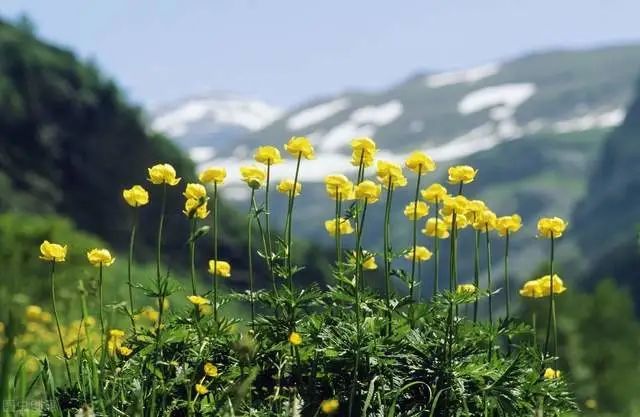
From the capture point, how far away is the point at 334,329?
3852 mm

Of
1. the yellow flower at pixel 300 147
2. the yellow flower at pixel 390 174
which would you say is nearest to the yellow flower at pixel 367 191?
the yellow flower at pixel 390 174

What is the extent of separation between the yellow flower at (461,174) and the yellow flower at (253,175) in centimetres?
93

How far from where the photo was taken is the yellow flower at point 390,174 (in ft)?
14.1

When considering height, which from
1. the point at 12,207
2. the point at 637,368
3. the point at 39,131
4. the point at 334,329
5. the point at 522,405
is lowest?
the point at 522,405

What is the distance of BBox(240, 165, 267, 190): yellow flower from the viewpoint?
4.16 m

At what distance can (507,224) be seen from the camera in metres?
4.74

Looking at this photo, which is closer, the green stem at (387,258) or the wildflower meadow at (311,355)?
the wildflower meadow at (311,355)

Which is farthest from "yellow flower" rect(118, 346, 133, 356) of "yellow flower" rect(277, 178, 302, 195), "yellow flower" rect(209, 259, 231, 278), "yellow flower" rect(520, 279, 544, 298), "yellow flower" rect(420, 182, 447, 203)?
"yellow flower" rect(520, 279, 544, 298)

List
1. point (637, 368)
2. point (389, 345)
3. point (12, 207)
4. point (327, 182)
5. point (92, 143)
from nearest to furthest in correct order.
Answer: point (389, 345) → point (327, 182) → point (637, 368) → point (12, 207) → point (92, 143)

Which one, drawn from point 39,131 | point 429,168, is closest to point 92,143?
point 39,131

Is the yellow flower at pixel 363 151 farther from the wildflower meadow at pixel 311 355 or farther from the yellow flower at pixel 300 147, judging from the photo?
the yellow flower at pixel 300 147

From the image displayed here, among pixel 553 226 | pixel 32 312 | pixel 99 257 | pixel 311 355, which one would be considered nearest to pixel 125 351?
pixel 99 257

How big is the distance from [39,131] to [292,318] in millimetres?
70449

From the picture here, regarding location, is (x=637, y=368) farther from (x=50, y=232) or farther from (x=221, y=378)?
(x=221, y=378)
